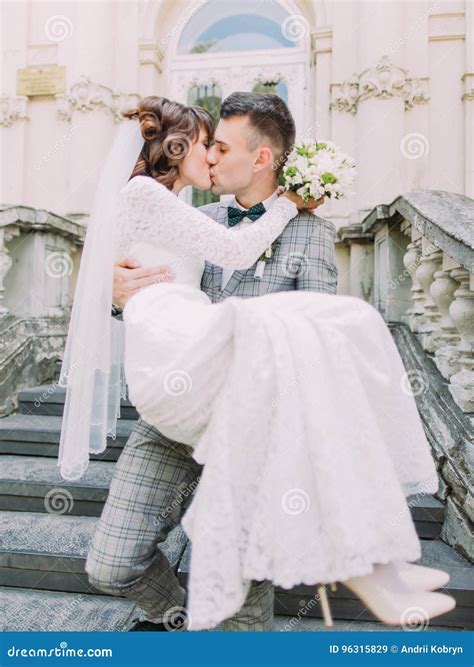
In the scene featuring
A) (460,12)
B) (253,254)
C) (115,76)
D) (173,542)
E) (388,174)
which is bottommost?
(173,542)

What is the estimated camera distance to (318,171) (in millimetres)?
1970

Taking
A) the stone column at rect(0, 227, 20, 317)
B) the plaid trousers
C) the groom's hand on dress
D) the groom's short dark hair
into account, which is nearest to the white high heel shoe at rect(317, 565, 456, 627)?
the plaid trousers

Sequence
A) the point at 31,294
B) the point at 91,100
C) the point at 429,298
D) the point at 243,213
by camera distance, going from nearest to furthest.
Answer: the point at 243,213 < the point at 429,298 < the point at 31,294 < the point at 91,100

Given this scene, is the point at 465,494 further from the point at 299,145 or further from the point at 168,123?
the point at 168,123

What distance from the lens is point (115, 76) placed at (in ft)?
21.0

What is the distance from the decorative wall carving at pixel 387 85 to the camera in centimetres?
561

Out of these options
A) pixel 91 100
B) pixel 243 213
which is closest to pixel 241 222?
pixel 243 213

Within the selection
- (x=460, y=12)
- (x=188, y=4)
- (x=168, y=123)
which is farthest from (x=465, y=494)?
(x=188, y=4)

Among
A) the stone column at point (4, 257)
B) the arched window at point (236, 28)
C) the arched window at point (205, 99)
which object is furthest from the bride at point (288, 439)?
the arched window at point (236, 28)

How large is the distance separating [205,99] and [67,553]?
18.8 feet

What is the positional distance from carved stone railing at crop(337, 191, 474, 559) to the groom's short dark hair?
3.16 ft

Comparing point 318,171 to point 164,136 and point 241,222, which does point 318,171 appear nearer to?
point 241,222

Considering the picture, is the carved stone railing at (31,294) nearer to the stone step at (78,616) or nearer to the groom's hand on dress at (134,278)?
the stone step at (78,616)

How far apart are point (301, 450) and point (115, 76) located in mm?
6197
